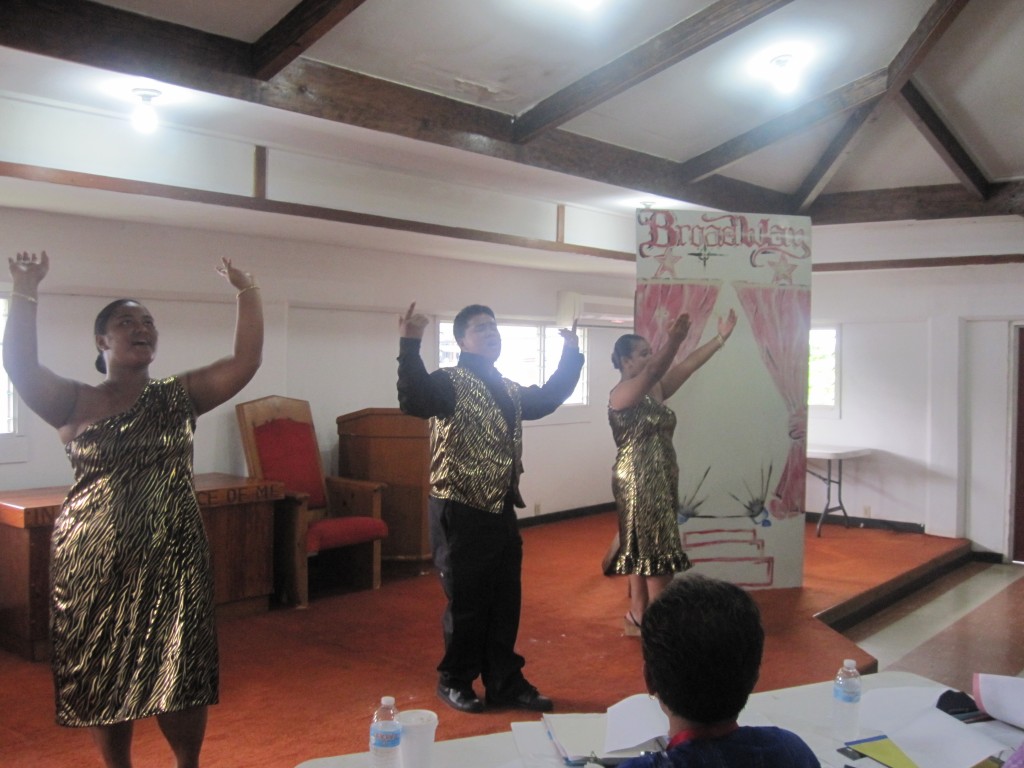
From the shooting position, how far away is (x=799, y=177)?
19.0 feet

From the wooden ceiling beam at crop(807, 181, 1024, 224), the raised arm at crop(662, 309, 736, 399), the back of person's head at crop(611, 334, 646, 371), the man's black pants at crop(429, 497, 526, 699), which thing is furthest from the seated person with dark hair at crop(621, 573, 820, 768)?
the wooden ceiling beam at crop(807, 181, 1024, 224)

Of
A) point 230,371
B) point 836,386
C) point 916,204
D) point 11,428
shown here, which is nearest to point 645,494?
point 230,371

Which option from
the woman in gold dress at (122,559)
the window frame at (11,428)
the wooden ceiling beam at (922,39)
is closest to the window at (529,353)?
the window frame at (11,428)

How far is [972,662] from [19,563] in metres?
4.48

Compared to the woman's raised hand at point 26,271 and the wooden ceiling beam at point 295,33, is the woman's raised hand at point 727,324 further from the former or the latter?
the woman's raised hand at point 26,271

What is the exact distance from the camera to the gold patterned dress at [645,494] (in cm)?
388

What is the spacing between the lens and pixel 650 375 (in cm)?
375

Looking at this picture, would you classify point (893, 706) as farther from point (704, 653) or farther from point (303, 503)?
point (303, 503)

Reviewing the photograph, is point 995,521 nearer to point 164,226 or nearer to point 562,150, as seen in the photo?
point 562,150

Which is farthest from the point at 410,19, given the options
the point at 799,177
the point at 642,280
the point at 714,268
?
the point at 799,177

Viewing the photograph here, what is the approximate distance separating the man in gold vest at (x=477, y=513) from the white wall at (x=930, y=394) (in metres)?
5.12

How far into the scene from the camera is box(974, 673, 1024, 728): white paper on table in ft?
5.78

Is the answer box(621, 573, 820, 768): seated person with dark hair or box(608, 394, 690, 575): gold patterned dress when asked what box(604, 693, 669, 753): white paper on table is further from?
box(608, 394, 690, 575): gold patterned dress

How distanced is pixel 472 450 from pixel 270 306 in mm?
2755
